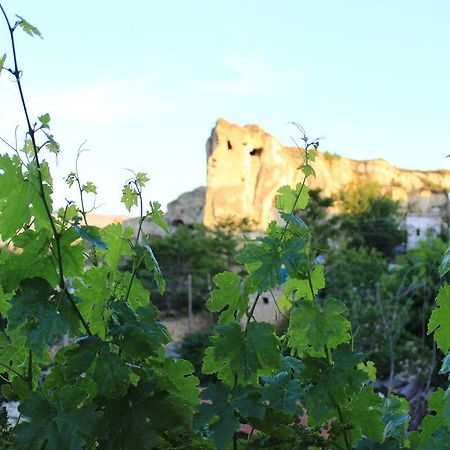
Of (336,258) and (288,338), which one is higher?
(288,338)

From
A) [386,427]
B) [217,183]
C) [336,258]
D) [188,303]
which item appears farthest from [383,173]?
[386,427]

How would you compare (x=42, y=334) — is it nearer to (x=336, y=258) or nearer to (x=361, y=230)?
(x=336, y=258)

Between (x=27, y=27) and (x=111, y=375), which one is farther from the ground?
(x=27, y=27)

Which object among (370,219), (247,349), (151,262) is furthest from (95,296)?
(370,219)

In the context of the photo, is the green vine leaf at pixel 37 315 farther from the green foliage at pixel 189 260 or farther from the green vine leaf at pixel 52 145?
Result: the green foliage at pixel 189 260

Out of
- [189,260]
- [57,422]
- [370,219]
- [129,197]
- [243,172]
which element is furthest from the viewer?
[370,219]

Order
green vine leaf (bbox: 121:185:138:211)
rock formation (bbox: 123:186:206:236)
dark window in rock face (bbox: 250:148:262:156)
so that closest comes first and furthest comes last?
green vine leaf (bbox: 121:185:138:211)
dark window in rock face (bbox: 250:148:262:156)
rock formation (bbox: 123:186:206:236)

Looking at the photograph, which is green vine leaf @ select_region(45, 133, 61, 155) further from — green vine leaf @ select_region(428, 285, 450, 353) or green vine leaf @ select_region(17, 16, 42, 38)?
green vine leaf @ select_region(428, 285, 450, 353)

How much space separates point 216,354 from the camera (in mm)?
591

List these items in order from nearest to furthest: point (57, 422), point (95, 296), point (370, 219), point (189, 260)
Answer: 1. point (57, 422)
2. point (95, 296)
3. point (189, 260)
4. point (370, 219)

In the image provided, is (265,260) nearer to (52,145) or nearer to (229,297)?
(229,297)

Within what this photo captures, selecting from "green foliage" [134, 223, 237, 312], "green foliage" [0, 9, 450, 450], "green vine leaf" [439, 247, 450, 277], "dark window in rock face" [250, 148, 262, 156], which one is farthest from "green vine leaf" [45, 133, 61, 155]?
"dark window in rock face" [250, 148, 262, 156]

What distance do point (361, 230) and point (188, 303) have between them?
6.09 metres

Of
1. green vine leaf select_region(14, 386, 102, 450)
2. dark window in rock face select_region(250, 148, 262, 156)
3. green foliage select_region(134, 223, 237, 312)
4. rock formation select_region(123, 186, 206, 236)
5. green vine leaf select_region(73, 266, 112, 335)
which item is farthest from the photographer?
rock formation select_region(123, 186, 206, 236)
